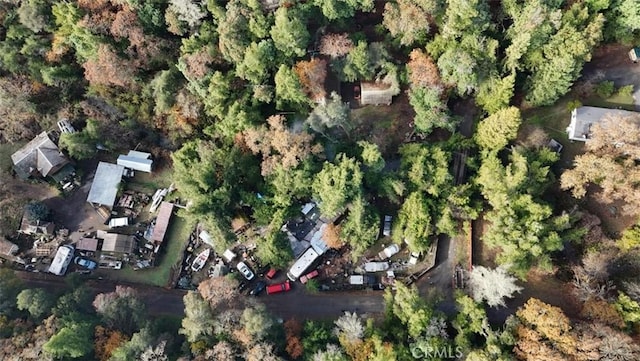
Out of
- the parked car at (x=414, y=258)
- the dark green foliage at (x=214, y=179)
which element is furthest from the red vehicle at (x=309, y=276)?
the parked car at (x=414, y=258)

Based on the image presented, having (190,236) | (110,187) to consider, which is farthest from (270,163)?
(110,187)

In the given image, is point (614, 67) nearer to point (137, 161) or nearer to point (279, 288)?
point (279, 288)

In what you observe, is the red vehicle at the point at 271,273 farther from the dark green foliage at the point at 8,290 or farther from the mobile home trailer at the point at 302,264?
the dark green foliage at the point at 8,290

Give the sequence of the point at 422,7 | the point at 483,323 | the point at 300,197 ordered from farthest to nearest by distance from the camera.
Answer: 1. the point at 300,197
2. the point at 422,7
3. the point at 483,323

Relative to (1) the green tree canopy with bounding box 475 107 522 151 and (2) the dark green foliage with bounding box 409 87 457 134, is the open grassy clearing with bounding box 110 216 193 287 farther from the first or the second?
(1) the green tree canopy with bounding box 475 107 522 151

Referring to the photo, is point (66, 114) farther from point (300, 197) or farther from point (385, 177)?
point (385, 177)

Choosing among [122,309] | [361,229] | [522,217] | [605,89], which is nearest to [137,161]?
[122,309]
